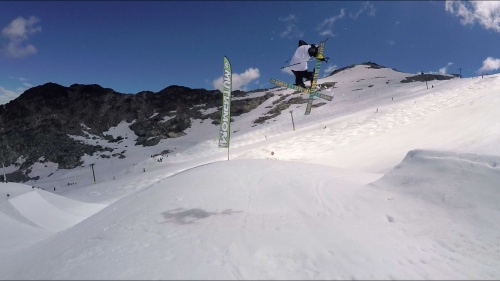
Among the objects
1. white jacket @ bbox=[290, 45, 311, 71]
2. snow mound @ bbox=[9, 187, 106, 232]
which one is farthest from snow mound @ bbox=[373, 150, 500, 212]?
snow mound @ bbox=[9, 187, 106, 232]

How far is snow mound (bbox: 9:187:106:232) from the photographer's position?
12.3m

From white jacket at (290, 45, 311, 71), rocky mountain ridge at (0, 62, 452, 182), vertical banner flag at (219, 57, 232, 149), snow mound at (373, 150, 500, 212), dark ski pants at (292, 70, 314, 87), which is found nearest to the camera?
snow mound at (373, 150, 500, 212)

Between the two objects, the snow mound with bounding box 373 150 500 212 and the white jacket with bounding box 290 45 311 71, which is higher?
the white jacket with bounding box 290 45 311 71

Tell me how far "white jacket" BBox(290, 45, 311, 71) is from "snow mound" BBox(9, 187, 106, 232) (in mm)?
12482

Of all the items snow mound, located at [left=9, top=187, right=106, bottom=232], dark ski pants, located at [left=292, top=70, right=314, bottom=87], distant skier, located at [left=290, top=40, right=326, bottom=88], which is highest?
distant skier, located at [left=290, top=40, right=326, bottom=88]

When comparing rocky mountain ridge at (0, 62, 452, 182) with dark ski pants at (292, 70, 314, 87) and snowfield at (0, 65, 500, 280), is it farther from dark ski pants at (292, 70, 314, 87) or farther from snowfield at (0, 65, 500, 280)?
snowfield at (0, 65, 500, 280)

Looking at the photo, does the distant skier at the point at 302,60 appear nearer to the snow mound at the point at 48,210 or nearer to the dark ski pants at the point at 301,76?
the dark ski pants at the point at 301,76

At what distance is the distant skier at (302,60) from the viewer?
47.7 ft

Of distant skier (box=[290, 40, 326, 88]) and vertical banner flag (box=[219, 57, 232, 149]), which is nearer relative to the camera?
distant skier (box=[290, 40, 326, 88])

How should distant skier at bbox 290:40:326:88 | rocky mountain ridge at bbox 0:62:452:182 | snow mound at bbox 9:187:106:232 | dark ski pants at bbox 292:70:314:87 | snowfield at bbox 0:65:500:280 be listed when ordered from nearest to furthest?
snowfield at bbox 0:65:500:280 → snow mound at bbox 9:187:106:232 → distant skier at bbox 290:40:326:88 → dark ski pants at bbox 292:70:314:87 → rocky mountain ridge at bbox 0:62:452:182

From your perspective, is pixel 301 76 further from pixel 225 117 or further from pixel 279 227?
pixel 279 227

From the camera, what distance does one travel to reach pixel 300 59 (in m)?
15.2

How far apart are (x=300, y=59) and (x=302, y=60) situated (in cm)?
12

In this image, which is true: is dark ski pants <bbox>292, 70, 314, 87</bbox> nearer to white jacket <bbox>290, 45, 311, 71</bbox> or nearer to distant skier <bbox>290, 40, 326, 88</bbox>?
distant skier <bbox>290, 40, 326, 88</bbox>
